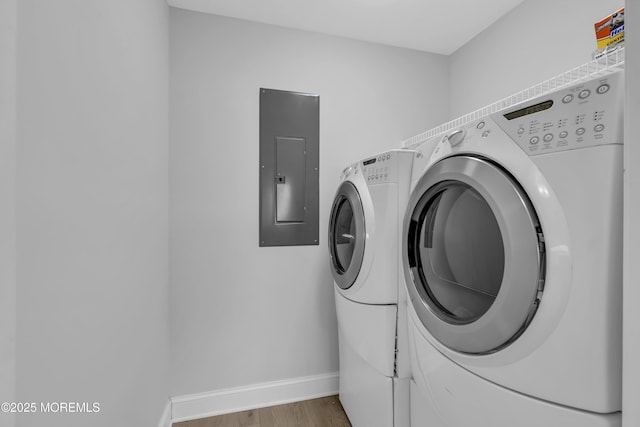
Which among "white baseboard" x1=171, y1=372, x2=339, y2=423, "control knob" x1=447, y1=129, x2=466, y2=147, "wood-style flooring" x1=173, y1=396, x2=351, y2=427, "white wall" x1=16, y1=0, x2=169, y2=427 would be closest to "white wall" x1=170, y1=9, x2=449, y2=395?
"white baseboard" x1=171, y1=372, x2=339, y2=423

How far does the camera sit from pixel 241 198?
5.98ft

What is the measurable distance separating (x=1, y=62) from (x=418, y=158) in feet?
3.78

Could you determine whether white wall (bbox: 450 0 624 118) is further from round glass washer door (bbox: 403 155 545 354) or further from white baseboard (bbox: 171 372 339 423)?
white baseboard (bbox: 171 372 339 423)

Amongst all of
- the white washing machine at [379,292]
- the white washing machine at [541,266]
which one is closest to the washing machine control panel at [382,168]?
the white washing machine at [379,292]

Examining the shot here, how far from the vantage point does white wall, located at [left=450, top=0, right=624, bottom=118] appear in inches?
54.9

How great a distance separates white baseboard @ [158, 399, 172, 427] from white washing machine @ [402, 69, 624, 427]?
144cm

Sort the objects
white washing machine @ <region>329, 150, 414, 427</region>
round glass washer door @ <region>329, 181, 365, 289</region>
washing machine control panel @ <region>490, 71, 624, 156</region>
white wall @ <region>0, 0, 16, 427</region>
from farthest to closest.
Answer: round glass washer door @ <region>329, 181, 365, 289</region> < white washing machine @ <region>329, 150, 414, 427</region> < washing machine control panel @ <region>490, 71, 624, 156</region> < white wall @ <region>0, 0, 16, 427</region>

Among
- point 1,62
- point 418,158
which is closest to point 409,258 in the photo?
point 418,158

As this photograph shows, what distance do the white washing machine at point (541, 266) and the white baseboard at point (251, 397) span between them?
1.18 m

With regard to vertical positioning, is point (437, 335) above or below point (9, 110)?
below

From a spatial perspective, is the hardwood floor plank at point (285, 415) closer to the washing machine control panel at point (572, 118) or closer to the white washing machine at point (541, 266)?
the white washing machine at point (541, 266)

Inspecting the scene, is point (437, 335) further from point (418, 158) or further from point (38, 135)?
point (38, 135)

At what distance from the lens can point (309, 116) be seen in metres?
1.93

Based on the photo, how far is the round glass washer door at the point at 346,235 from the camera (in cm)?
137
